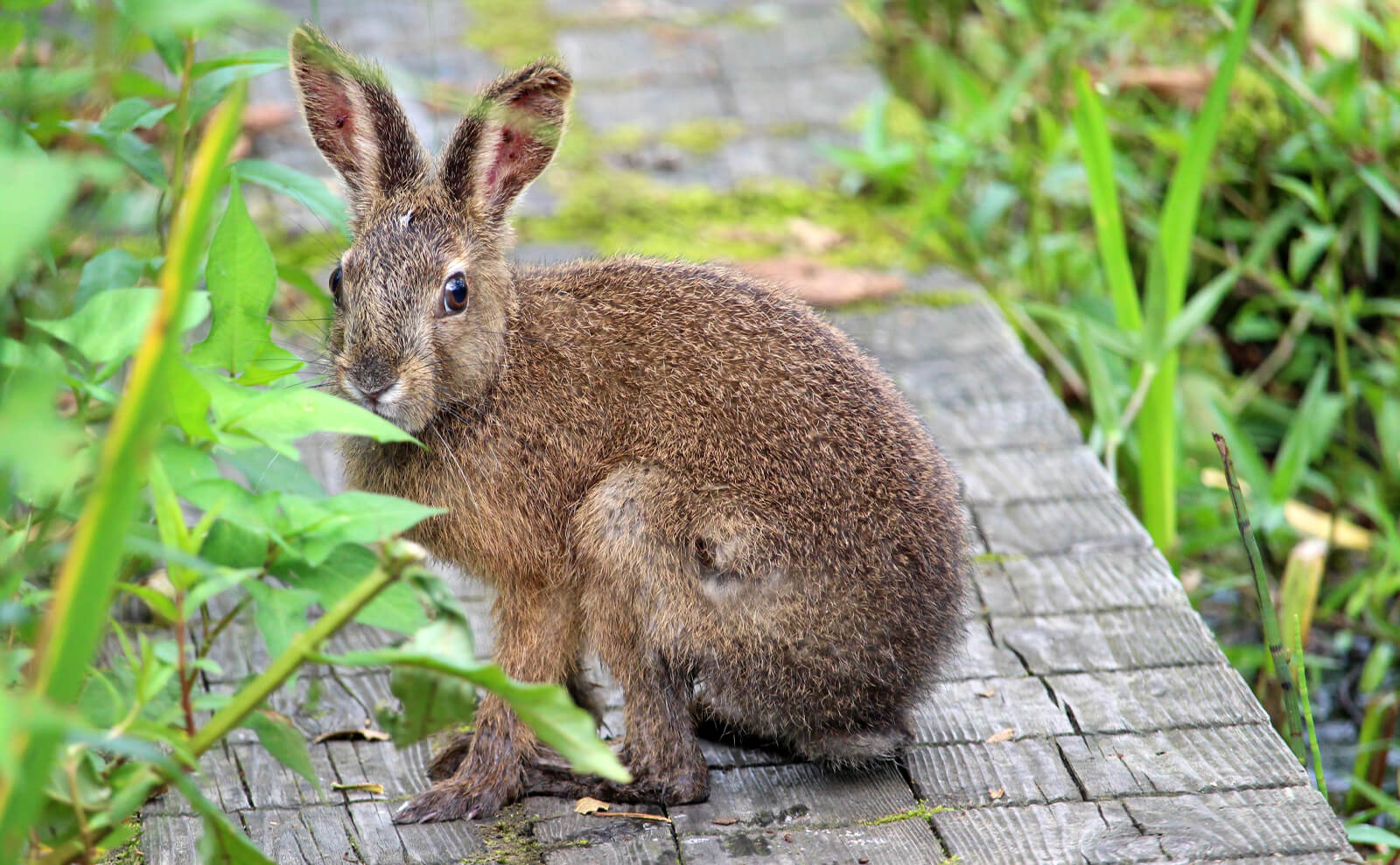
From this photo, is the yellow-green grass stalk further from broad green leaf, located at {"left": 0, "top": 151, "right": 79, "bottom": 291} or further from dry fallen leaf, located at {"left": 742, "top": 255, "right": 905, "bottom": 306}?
dry fallen leaf, located at {"left": 742, "top": 255, "right": 905, "bottom": 306}

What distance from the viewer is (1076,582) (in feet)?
13.4

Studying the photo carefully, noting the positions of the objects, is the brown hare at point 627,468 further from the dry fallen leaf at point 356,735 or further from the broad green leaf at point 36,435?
the broad green leaf at point 36,435

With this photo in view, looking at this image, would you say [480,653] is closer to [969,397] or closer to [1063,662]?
[1063,662]

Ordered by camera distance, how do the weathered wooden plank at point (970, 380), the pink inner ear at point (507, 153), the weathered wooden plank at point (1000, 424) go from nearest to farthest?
the pink inner ear at point (507, 153)
the weathered wooden plank at point (1000, 424)
the weathered wooden plank at point (970, 380)

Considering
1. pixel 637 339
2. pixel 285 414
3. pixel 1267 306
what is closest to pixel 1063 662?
pixel 637 339

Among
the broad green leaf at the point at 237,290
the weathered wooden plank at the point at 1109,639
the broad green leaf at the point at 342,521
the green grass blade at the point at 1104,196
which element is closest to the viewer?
the broad green leaf at the point at 342,521

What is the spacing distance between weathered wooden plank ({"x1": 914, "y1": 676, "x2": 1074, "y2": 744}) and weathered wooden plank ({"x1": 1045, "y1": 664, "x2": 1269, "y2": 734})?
0.18 ft

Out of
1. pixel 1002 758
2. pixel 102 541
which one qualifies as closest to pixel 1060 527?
pixel 1002 758

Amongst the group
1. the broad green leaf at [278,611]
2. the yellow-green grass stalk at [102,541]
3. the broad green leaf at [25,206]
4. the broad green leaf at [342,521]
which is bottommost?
the broad green leaf at [278,611]

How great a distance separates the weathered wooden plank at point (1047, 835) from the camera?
2.94 meters

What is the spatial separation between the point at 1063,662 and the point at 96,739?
2.62m

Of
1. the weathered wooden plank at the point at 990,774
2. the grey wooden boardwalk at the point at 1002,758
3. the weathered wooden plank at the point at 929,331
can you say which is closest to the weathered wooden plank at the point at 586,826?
the grey wooden boardwalk at the point at 1002,758

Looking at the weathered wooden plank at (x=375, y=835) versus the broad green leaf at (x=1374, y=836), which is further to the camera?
the broad green leaf at (x=1374, y=836)

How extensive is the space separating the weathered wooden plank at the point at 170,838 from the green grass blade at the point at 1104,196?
3.17m
